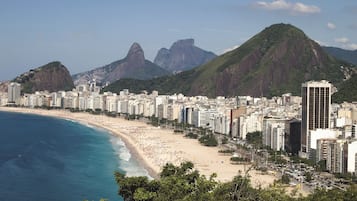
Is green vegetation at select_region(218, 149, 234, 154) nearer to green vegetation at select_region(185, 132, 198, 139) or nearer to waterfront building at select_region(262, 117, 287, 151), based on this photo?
waterfront building at select_region(262, 117, 287, 151)

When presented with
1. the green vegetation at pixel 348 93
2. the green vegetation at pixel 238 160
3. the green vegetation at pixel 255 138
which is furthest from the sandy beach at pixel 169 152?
the green vegetation at pixel 348 93

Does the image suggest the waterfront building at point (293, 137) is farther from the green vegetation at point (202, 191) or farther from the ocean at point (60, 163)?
the green vegetation at point (202, 191)

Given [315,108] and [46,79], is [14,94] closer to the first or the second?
[46,79]

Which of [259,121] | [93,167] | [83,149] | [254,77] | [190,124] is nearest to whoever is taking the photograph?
[93,167]

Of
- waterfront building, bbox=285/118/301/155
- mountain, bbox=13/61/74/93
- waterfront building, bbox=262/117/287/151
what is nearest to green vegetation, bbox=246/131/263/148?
waterfront building, bbox=262/117/287/151

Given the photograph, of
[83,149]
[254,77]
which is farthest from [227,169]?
[254,77]

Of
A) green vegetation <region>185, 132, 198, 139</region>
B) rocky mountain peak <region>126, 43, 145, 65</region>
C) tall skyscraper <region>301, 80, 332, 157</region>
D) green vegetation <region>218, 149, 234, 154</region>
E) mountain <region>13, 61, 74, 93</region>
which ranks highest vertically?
rocky mountain peak <region>126, 43, 145, 65</region>

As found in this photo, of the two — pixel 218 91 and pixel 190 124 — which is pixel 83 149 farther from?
pixel 218 91
